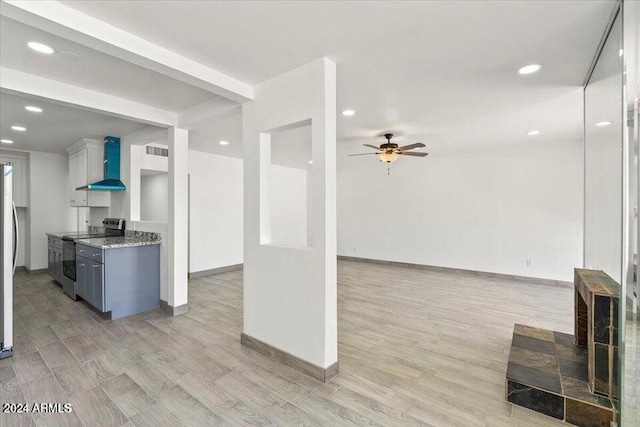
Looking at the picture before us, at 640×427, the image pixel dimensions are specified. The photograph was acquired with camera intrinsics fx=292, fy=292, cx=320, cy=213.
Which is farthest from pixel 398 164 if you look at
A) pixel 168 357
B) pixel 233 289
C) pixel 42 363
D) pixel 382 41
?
pixel 42 363

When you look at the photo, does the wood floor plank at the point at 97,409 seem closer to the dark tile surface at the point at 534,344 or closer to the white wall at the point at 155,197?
the dark tile surface at the point at 534,344

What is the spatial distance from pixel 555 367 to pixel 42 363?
14.2 feet

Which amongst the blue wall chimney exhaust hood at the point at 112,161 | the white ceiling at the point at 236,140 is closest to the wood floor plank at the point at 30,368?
the blue wall chimney exhaust hood at the point at 112,161

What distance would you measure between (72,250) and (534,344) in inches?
233

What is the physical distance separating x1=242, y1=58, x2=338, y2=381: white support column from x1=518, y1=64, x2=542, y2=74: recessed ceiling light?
170cm

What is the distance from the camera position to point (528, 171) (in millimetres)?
5605

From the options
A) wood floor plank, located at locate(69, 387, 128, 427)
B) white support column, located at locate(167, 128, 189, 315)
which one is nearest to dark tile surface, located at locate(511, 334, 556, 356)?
wood floor plank, located at locate(69, 387, 128, 427)

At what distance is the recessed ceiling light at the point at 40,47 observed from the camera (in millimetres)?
2170

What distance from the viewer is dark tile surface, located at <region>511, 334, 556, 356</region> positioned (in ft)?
8.33

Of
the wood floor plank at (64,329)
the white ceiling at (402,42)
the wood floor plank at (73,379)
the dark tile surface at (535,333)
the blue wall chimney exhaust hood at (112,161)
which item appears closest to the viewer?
the white ceiling at (402,42)

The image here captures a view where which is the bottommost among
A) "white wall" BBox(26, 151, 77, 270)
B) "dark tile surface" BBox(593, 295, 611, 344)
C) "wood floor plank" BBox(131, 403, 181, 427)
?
"wood floor plank" BBox(131, 403, 181, 427)

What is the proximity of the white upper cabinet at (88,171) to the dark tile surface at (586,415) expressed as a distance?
6321 millimetres

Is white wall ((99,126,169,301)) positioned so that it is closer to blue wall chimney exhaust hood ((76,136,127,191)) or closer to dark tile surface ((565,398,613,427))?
blue wall chimney exhaust hood ((76,136,127,191))

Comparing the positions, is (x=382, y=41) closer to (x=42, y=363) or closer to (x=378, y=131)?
(x=378, y=131)
